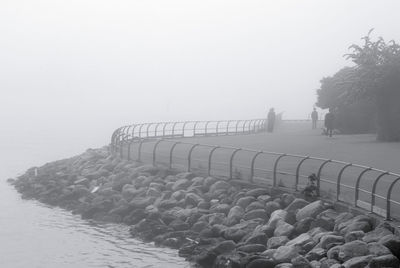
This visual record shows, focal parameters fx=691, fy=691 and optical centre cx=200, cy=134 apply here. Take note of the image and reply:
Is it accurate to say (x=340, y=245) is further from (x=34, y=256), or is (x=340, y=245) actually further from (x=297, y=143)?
(x=297, y=143)

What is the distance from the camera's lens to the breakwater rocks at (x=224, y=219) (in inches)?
599

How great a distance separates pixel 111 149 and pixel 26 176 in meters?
5.69

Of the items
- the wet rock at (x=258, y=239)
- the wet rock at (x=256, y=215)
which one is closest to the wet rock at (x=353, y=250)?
the wet rock at (x=258, y=239)

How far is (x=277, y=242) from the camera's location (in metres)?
17.2

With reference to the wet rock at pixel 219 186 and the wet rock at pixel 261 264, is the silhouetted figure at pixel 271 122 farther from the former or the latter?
the wet rock at pixel 261 264

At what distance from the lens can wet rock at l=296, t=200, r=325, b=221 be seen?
59.6 feet

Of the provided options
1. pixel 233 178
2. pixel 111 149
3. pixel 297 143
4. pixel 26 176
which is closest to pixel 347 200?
pixel 233 178

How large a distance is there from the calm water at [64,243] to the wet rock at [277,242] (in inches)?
91.3

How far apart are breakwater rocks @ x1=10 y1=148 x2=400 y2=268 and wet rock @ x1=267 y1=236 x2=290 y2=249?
25 mm

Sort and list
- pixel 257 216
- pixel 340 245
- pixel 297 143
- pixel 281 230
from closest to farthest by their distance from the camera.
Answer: pixel 340 245
pixel 281 230
pixel 257 216
pixel 297 143

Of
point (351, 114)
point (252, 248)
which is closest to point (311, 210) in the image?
point (252, 248)

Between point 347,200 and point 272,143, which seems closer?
point 347,200

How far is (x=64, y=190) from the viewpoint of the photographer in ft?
98.3

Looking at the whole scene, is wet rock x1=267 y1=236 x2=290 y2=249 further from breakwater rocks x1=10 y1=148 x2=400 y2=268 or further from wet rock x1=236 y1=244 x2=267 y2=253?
wet rock x1=236 y1=244 x2=267 y2=253
